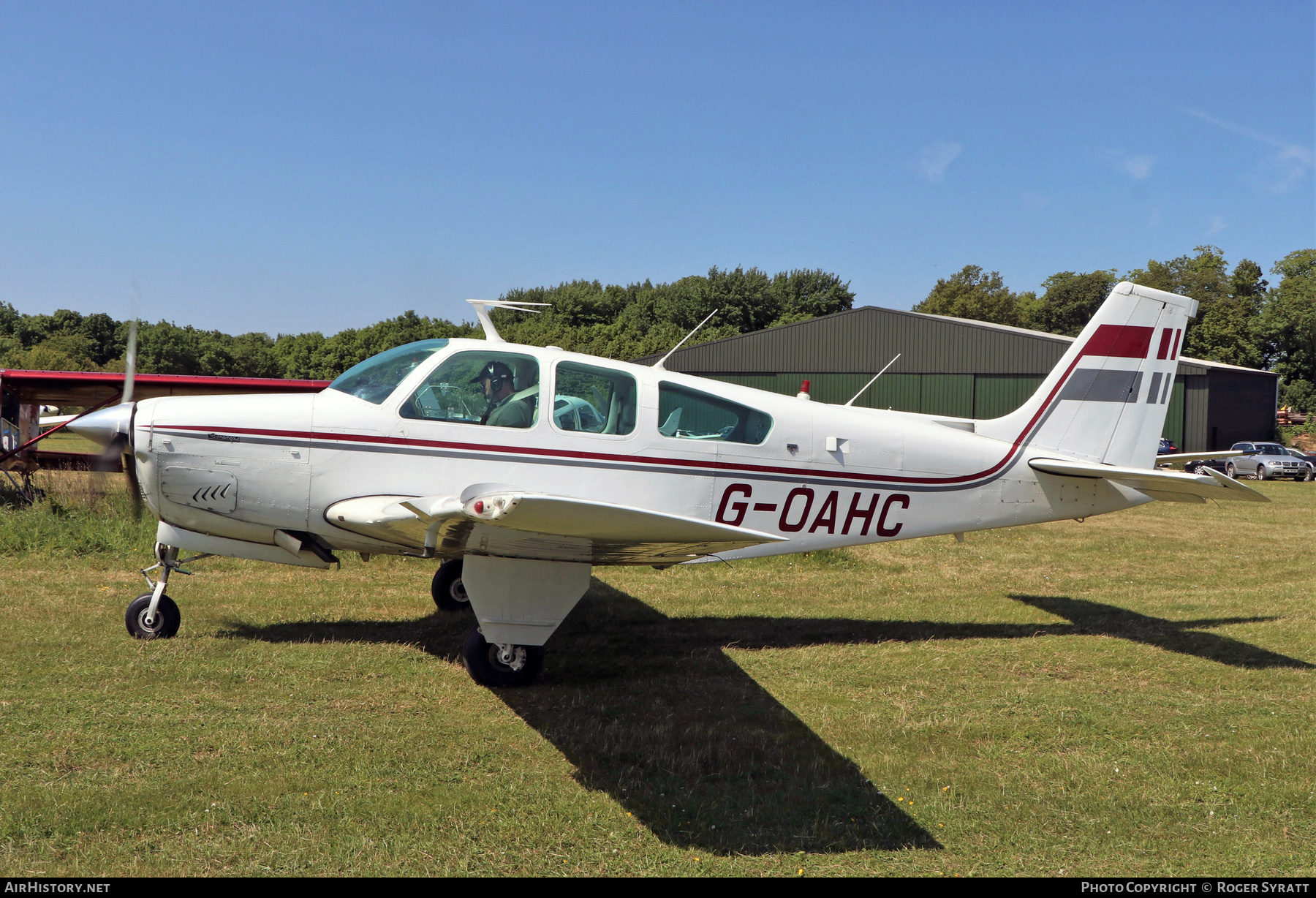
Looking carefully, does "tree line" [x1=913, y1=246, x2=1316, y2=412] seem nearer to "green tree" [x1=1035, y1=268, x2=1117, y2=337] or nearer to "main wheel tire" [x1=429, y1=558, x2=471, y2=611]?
"green tree" [x1=1035, y1=268, x2=1117, y2=337]

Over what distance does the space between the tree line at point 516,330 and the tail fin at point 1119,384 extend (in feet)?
150

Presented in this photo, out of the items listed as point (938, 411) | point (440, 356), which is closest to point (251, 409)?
point (440, 356)

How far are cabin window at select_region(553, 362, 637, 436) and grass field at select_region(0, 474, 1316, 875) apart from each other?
1855 mm

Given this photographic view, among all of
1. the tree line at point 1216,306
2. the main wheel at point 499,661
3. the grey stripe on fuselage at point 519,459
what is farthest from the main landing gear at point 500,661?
the tree line at point 1216,306

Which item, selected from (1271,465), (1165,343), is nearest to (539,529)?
(1165,343)

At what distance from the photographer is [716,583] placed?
989cm

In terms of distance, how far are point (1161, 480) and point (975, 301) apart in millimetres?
76253

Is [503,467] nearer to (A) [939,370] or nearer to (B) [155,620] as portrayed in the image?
(B) [155,620]

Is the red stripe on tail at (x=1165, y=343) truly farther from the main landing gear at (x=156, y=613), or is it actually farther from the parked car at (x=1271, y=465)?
the parked car at (x=1271, y=465)

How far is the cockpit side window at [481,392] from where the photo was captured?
6.03m

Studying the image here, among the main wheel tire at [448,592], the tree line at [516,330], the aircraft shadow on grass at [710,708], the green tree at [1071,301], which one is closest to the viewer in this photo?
the aircraft shadow on grass at [710,708]

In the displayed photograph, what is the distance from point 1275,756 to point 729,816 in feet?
10.9

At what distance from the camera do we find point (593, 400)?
20.5ft

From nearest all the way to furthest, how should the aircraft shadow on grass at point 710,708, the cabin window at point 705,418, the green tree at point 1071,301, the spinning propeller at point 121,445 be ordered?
the aircraft shadow on grass at point 710,708
the spinning propeller at point 121,445
the cabin window at point 705,418
the green tree at point 1071,301
